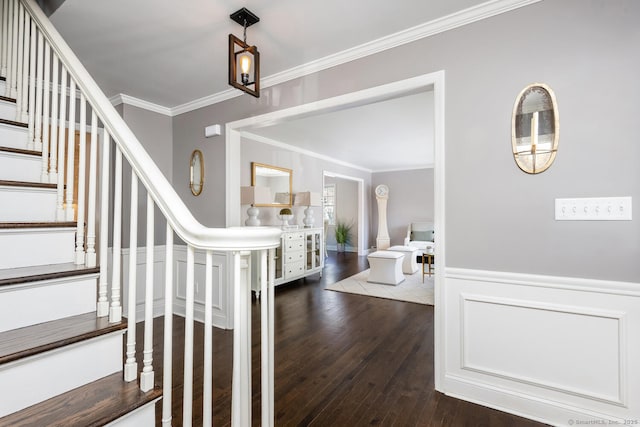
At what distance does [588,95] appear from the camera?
170 centimetres

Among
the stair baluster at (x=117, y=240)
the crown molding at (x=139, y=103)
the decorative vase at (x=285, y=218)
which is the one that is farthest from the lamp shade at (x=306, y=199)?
the stair baluster at (x=117, y=240)

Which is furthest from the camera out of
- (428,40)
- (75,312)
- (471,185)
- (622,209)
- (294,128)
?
(294,128)

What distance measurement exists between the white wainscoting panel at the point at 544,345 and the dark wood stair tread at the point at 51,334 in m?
1.92

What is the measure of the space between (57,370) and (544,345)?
2356 mm

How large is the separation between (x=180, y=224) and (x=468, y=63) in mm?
2012

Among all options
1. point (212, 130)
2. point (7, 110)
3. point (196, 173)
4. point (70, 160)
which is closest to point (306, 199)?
point (196, 173)

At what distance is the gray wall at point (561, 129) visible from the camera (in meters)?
1.64

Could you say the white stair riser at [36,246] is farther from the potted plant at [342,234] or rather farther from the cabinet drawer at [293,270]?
the potted plant at [342,234]

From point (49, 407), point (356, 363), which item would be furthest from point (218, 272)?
point (49, 407)

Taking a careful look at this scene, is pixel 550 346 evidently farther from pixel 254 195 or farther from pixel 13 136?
pixel 254 195

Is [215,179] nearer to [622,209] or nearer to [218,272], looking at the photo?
[218,272]

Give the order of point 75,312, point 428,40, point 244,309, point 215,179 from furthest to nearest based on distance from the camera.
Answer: point 215,179
point 428,40
point 75,312
point 244,309

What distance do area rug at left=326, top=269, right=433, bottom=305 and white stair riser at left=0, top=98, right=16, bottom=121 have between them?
13.3 ft

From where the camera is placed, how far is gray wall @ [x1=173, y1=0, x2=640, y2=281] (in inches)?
64.4
